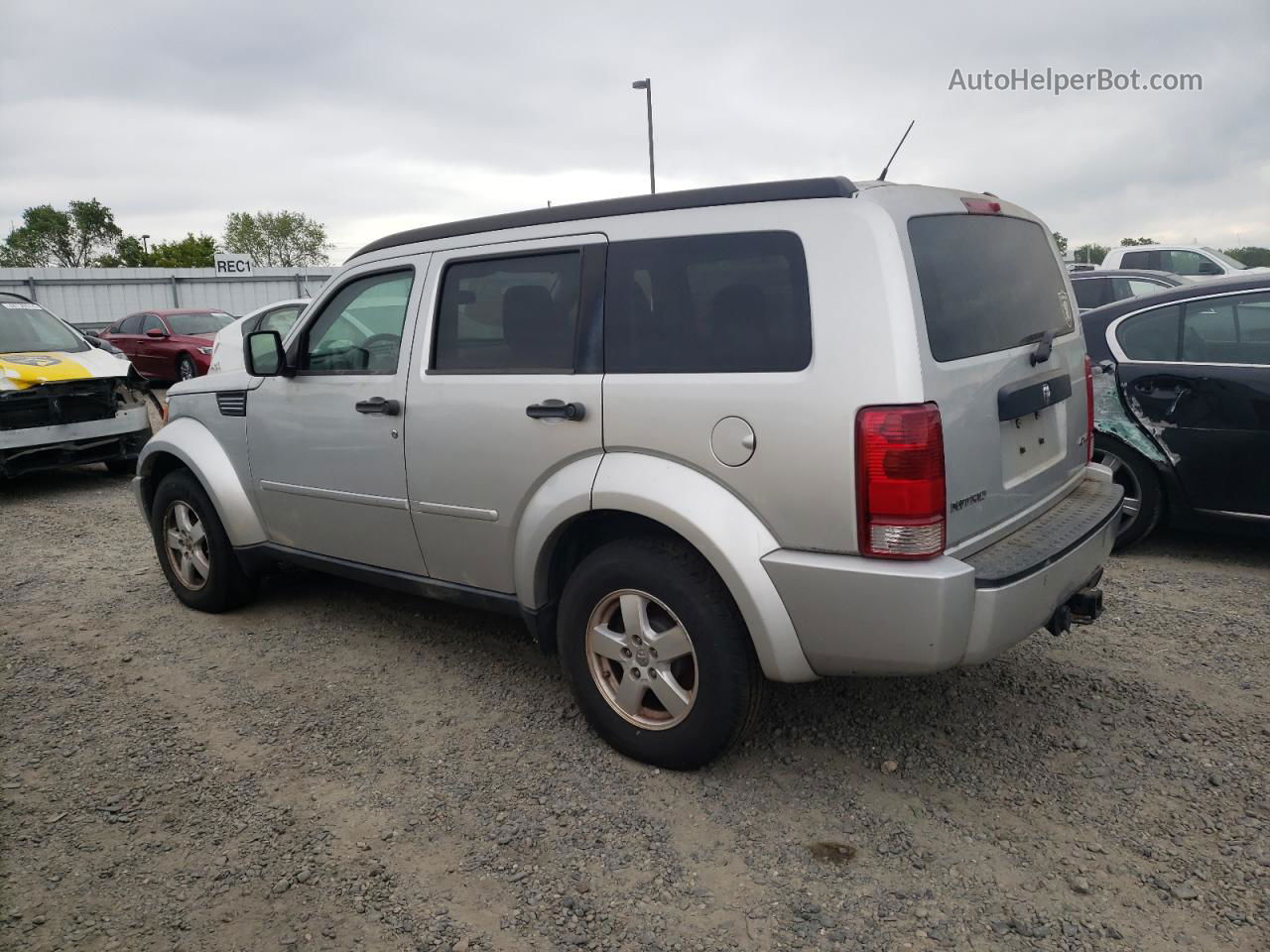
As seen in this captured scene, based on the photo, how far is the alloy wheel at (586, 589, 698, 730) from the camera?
10.1ft

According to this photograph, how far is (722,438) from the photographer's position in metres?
2.84

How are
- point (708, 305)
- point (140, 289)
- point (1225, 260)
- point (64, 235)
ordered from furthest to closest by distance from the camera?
point (64, 235) < point (140, 289) < point (1225, 260) < point (708, 305)

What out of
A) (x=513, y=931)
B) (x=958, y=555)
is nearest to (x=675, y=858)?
(x=513, y=931)

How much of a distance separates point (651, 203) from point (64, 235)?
279 ft

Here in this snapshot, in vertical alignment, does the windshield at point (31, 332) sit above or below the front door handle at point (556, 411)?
above

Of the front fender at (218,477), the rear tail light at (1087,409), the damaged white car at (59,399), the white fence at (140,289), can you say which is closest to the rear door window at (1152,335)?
the rear tail light at (1087,409)

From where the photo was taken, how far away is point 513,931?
249 centimetres

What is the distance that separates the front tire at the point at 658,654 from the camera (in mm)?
2938

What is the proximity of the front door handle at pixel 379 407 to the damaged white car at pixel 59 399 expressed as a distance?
581 cm

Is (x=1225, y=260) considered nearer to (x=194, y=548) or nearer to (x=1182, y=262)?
(x=1182, y=262)

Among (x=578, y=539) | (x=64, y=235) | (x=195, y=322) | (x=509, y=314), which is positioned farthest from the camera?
(x=64, y=235)

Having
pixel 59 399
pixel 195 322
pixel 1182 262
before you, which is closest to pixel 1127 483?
pixel 59 399

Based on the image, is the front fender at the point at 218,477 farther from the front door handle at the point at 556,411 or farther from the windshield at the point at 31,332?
the windshield at the point at 31,332

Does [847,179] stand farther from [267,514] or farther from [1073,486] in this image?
[267,514]
